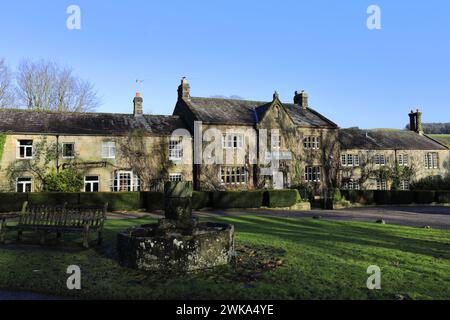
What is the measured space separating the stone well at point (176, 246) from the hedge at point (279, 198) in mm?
17035

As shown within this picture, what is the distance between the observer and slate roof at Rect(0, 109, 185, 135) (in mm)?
26406

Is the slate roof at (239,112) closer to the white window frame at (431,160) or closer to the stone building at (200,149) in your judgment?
the stone building at (200,149)

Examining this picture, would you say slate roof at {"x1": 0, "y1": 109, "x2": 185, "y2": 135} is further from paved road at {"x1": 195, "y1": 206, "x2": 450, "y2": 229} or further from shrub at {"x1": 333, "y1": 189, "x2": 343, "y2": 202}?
shrub at {"x1": 333, "y1": 189, "x2": 343, "y2": 202}

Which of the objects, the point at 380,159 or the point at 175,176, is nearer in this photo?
the point at 175,176

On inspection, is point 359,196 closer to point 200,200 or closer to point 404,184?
point 404,184

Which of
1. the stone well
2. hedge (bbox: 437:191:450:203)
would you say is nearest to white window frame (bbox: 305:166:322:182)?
hedge (bbox: 437:191:450:203)

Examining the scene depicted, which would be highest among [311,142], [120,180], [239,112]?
[239,112]

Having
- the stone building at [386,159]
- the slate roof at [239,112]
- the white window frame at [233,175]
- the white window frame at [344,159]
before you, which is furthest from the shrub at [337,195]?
the white window frame at [344,159]

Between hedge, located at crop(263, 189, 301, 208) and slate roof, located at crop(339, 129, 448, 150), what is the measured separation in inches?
636

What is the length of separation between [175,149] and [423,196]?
2320 cm

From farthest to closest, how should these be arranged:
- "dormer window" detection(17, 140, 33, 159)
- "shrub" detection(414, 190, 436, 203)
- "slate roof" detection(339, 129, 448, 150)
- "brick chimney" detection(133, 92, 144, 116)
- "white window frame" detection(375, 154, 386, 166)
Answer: "slate roof" detection(339, 129, 448, 150) → "white window frame" detection(375, 154, 386, 166) → "brick chimney" detection(133, 92, 144, 116) → "shrub" detection(414, 190, 436, 203) → "dormer window" detection(17, 140, 33, 159)

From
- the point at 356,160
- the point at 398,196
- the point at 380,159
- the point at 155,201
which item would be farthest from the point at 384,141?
the point at 155,201

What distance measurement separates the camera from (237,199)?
24391mm

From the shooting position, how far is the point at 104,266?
305 inches
